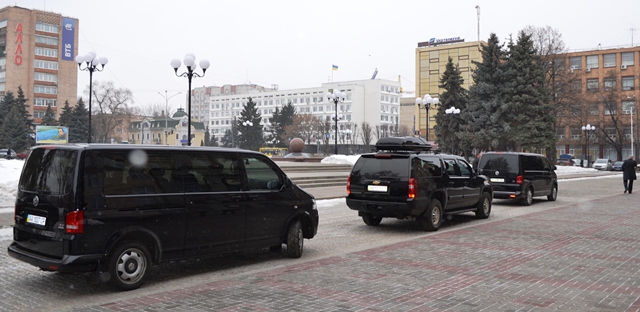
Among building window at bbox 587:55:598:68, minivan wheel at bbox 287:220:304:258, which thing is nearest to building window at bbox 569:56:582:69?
building window at bbox 587:55:598:68

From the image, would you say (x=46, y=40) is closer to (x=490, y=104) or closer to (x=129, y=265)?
(x=490, y=104)

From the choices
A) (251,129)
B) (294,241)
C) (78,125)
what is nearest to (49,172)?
(294,241)

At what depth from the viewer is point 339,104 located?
146 meters

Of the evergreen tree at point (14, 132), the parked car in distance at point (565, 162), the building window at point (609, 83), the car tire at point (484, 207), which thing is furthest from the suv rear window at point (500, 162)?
the building window at point (609, 83)

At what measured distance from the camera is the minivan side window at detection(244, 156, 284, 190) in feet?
26.3

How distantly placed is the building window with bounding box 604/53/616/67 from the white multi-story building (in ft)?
158

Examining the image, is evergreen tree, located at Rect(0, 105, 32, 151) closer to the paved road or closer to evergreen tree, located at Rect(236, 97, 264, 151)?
evergreen tree, located at Rect(236, 97, 264, 151)

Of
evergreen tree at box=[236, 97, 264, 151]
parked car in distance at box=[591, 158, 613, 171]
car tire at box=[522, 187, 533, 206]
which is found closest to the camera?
car tire at box=[522, 187, 533, 206]

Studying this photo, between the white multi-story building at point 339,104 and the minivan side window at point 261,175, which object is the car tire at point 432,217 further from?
the white multi-story building at point 339,104

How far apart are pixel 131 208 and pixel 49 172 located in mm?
1046

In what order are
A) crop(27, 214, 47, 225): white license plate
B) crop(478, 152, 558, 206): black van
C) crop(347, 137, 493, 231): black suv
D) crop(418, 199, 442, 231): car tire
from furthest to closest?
crop(478, 152, 558, 206): black van → crop(418, 199, 442, 231): car tire → crop(347, 137, 493, 231): black suv → crop(27, 214, 47, 225): white license plate

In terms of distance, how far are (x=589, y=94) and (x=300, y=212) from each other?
253 feet

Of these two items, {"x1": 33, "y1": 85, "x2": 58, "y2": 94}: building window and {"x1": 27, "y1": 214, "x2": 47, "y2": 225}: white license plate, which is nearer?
{"x1": 27, "y1": 214, "x2": 47, "y2": 225}: white license plate

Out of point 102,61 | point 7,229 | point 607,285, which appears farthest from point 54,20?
point 607,285
